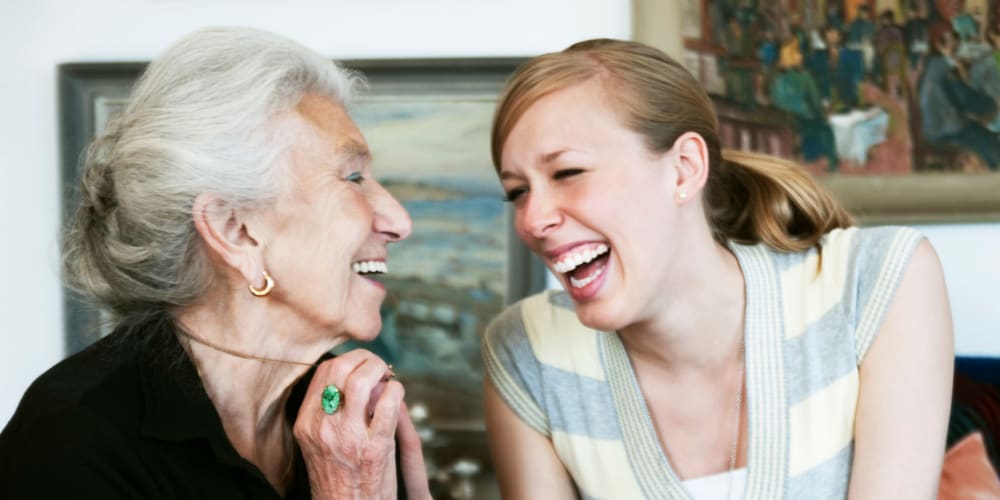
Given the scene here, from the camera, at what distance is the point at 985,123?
2385 millimetres

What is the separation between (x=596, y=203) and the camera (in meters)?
1.57

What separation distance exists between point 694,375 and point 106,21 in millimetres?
1660

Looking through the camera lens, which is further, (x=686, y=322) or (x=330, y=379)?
(x=686, y=322)

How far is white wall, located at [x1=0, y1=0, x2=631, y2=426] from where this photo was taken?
8.05 feet

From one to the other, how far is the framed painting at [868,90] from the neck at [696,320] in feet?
2.43

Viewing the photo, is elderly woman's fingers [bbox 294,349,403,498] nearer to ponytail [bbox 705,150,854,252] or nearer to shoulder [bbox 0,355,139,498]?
shoulder [bbox 0,355,139,498]

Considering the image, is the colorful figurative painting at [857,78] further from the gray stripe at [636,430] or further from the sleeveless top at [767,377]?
the gray stripe at [636,430]

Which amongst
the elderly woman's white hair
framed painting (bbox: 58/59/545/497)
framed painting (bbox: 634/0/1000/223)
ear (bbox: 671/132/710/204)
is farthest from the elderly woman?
framed painting (bbox: 634/0/1000/223)

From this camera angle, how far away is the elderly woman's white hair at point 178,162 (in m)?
1.44

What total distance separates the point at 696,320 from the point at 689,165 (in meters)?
0.25

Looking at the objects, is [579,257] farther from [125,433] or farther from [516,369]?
[125,433]

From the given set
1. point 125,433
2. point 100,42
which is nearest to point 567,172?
point 125,433

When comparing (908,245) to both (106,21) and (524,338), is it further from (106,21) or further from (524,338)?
(106,21)

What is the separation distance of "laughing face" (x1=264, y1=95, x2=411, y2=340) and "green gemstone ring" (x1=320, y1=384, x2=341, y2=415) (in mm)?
99
